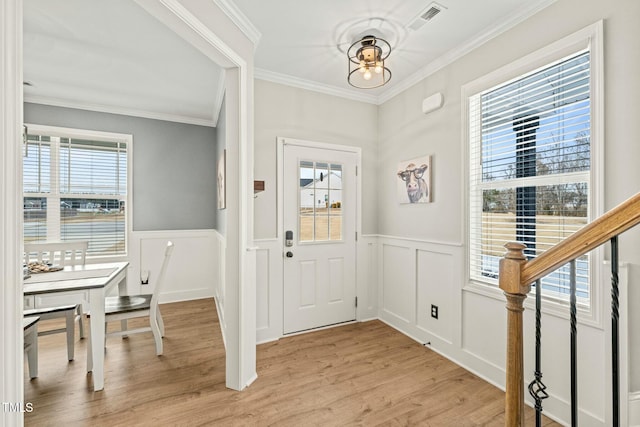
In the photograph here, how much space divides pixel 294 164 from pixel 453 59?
1.78 metres

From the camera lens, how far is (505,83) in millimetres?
2213

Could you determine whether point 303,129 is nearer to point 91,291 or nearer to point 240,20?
point 240,20

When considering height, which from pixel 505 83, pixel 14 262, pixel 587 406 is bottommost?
pixel 587 406

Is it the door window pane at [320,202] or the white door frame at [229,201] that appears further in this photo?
the door window pane at [320,202]

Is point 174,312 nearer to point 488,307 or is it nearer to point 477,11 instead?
point 488,307

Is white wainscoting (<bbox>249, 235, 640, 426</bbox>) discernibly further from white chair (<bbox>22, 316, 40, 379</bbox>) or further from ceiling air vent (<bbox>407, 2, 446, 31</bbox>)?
ceiling air vent (<bbox>407, 2, 446, 31</bbox>)

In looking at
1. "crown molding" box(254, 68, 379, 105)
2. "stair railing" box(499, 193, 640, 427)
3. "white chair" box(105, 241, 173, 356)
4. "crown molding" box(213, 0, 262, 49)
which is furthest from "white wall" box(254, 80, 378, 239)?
"stair railing" box(499, 193, 640, 427)

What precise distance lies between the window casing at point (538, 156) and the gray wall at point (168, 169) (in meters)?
3.56

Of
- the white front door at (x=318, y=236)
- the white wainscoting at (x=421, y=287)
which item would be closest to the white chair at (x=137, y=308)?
the white front door at (x=318, y=236)

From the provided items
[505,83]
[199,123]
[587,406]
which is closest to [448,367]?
[587,406]

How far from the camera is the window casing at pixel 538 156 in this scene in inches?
69.3

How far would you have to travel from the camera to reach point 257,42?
2385mm

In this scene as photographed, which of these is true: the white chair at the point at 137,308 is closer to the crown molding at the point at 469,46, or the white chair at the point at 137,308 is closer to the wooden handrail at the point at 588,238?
the wooden handrail at the point at 588,238

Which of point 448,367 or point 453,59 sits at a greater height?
point 453,59
